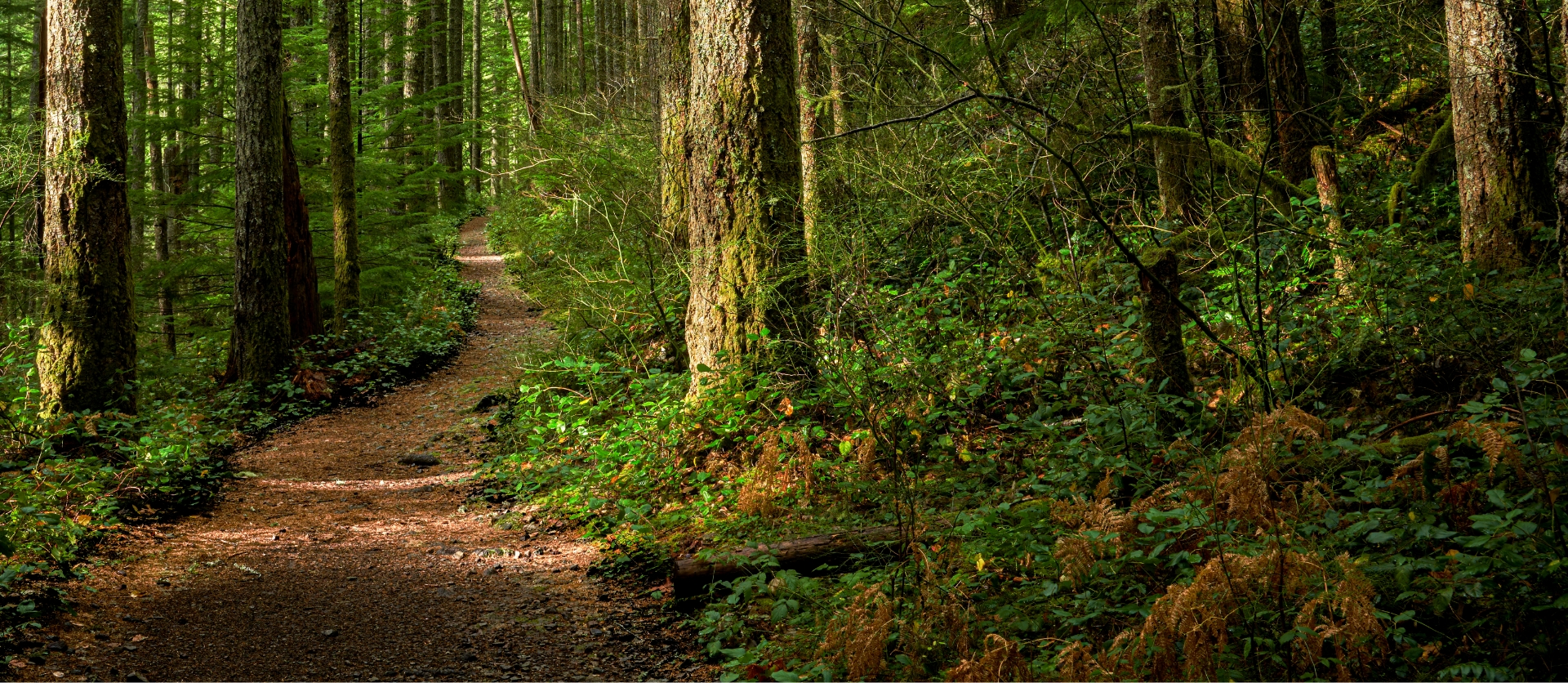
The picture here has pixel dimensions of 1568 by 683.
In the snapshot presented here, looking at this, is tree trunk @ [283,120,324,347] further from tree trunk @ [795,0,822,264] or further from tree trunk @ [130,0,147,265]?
tree trunk @ [795,0,822,264]

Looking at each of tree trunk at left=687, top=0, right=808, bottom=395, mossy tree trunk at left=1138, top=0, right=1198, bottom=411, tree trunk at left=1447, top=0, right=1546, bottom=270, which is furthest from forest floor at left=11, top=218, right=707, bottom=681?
tree trunk at left=1447, top=0, right=1546, bottom=270

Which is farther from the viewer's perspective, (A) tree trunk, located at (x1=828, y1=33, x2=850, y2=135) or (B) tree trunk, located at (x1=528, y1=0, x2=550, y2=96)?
(B) tree trunk, located at (x1=528, y1=0, x2=550, y2=96)

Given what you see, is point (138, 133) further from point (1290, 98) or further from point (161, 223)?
point (1290, 98)

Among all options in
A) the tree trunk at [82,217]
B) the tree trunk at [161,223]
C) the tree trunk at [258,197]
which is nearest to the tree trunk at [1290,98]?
the tree trunk at [82,217]

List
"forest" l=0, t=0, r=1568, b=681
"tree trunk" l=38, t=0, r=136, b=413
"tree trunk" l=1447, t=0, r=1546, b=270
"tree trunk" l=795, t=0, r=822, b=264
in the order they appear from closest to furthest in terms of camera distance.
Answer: "forest" l=0, t=0, r=1568, b=681
"tree trunk" l=1447, t=0, r=1546, b=270
"tree trunk" l=38, t=0, r=136, b=413
"tree trunk" l=795, t=0, r=822, b=264

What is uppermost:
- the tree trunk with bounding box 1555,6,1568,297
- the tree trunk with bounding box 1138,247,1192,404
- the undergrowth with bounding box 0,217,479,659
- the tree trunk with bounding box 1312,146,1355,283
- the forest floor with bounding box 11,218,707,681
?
the tree trunk with bounding box 1312,146,1355,283

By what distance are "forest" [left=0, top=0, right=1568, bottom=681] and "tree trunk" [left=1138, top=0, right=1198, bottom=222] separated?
54mm

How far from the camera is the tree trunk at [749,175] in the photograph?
21.9ft

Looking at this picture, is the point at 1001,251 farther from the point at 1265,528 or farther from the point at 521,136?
the point at 521,136

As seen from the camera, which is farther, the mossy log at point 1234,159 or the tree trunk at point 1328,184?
the mossy log at point 1234,159

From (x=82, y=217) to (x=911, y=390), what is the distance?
25.0 ft

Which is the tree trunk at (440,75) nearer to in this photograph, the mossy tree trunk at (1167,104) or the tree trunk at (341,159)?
the tree trunk at (341,159)

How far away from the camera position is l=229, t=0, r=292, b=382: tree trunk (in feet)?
35.6

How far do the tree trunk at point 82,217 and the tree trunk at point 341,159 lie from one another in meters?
4.59
